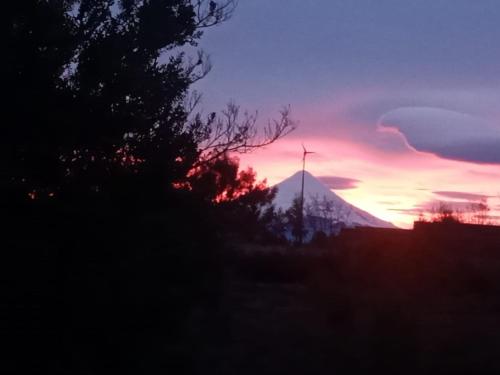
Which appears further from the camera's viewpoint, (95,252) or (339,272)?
(339,272)

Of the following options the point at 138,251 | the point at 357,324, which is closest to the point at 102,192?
the point at 138,251

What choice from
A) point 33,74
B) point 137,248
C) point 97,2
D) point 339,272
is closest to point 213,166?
point 339,272

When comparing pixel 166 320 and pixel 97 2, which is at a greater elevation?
pixel 97 2

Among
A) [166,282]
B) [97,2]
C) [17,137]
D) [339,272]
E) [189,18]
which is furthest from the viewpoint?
[339,272]

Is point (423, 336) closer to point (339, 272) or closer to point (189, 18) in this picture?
point (339, 272)

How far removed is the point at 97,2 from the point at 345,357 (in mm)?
10084

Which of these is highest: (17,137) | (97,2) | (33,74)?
(97,2)

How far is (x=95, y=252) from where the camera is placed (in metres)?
15.7

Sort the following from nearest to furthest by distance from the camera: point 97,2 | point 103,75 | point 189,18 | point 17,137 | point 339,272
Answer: point 17,137 → point 103,75 → point 97,2 → point 189,18 → point 339,272

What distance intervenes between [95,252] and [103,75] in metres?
5.02

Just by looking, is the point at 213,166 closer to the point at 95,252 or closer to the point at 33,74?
the point at 33,74

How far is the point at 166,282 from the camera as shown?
1623 cm

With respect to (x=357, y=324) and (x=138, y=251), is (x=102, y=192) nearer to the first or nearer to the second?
(x=138, y=251)

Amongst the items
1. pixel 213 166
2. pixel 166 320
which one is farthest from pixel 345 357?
pixel 213 166
